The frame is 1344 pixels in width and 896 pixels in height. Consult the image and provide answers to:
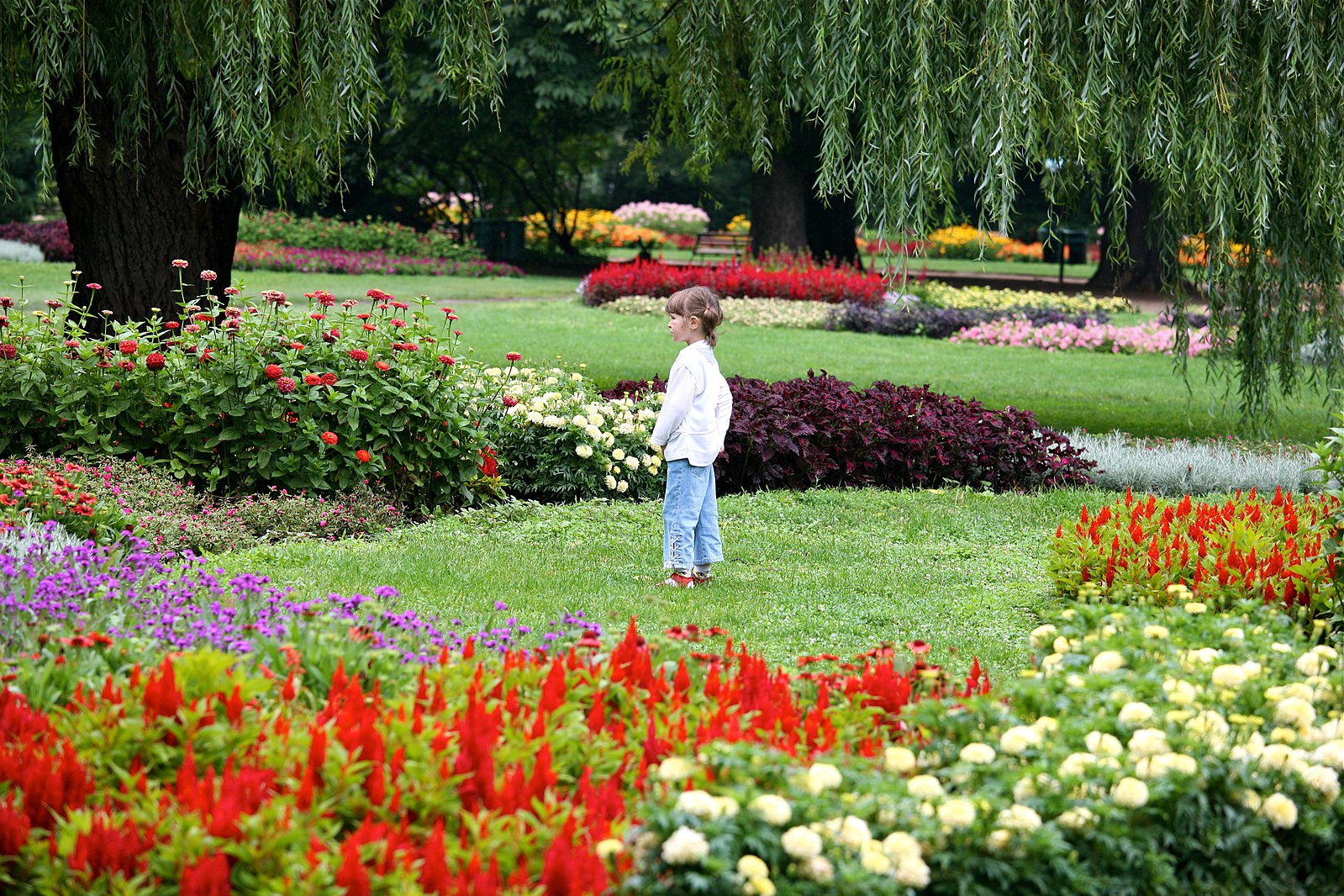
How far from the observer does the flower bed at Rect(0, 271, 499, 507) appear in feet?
22.2

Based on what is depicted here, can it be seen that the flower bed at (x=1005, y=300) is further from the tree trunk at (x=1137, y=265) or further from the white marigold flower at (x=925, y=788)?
the white marigold flower at (x=925, y=788)

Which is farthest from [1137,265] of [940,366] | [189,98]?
[189,98]

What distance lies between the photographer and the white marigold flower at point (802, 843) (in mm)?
2318

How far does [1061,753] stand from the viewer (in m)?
2.77

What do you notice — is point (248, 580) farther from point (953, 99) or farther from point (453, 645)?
point (953, 99)

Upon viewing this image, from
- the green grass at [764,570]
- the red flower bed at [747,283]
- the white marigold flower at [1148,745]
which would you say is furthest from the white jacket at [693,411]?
the red flower bed at [747,283]

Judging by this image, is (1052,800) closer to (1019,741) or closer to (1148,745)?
(1019,741)

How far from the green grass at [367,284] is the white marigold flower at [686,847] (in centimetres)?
1956

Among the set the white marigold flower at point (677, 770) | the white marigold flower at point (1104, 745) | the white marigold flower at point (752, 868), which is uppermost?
the white marigold flower at point (677, 770)

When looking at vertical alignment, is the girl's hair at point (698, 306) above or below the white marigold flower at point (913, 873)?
above

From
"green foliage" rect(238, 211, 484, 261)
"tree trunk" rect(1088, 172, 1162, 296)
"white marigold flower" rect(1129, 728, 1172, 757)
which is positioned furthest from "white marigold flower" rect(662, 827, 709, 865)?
"green foliage" rect(238, 211, 484, 261)

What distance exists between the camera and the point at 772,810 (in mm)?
2383

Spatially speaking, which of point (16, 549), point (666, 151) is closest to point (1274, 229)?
point (16, 549)

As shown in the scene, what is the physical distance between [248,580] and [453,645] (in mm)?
670
